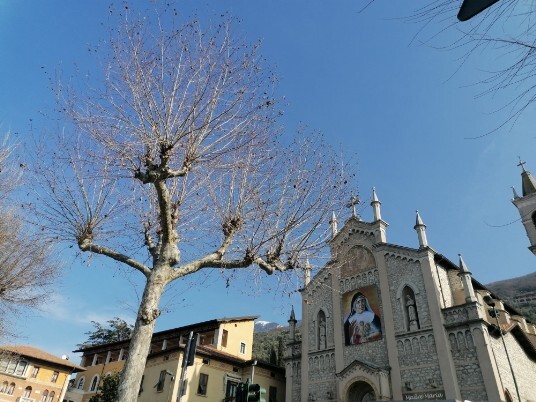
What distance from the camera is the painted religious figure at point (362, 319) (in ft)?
77.7

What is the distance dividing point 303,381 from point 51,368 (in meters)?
23.7

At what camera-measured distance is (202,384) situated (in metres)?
26.3

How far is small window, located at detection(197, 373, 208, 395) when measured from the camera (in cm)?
2602

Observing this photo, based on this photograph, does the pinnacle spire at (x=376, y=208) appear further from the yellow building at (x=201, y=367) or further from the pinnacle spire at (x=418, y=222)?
the yellow building at (x=201, y=367)

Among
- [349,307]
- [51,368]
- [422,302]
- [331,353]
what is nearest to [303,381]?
[331,353]

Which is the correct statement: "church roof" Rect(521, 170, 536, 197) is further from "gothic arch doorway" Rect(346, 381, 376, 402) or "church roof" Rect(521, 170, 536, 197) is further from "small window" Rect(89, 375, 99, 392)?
"small window" Rect(89, 375, 99, 392)

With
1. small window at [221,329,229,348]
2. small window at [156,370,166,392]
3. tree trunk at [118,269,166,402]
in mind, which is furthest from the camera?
small window at [221,329,229,348]

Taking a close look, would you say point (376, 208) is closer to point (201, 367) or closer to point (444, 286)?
point (444, 286)

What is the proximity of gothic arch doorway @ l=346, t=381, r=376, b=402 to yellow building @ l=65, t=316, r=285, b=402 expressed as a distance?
19.3 ft

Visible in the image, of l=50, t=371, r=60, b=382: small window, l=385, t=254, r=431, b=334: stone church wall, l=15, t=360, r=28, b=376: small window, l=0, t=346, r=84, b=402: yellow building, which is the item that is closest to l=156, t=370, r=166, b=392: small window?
l=0, t=346, r=84, b=402: yellow building

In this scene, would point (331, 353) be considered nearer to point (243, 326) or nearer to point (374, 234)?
point (374, 234)

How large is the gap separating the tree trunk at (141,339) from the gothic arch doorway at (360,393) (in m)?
18.0

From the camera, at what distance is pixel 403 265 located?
2427 centimetres

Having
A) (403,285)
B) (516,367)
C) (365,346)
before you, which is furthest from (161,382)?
(516,367)
